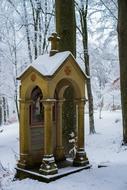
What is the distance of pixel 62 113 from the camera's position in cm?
689

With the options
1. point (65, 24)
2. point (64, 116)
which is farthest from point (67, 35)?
point (64, 116)

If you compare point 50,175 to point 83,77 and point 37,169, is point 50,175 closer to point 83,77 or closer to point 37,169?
point 37,169

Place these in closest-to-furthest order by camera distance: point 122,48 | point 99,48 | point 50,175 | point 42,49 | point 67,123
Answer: point 50,175 < point 67,123 < point 122,48 < point 42,49 < point 99,48

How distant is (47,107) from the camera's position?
539 centimetres

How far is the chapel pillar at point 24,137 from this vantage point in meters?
5.89

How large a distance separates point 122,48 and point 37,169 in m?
5.56

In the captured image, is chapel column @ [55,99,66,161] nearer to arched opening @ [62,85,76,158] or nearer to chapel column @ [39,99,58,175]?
arched opening @ [62,85,76,158]

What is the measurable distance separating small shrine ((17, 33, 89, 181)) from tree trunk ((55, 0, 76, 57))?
0.96m

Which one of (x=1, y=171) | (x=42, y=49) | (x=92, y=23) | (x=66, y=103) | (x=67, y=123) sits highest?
(x=92, y=23)

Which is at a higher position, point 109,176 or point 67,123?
point 67,123

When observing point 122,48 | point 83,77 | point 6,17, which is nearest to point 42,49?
point 6,17

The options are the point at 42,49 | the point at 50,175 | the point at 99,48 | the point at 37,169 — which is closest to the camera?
the point at 50,175

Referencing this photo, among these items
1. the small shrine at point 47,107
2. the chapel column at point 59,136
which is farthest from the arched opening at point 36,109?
the chapel column at point 59,136

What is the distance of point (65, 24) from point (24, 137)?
2637 millimetres
